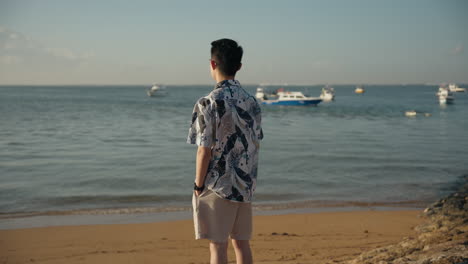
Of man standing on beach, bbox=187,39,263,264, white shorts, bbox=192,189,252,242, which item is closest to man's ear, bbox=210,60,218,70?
man standing on beach, bbox=187,39,263,264

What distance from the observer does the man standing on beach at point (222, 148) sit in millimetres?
2537

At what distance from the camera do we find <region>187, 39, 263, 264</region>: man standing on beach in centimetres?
254

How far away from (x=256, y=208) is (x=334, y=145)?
11.2m

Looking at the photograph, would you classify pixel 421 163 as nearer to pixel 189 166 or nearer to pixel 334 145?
pixel 334 145

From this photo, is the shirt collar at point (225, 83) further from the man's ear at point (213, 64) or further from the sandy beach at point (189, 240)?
the sandy beach at point (189, 240)

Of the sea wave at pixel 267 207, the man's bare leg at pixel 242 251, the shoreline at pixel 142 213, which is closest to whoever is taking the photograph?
the man's bare leg at pixel 242 251

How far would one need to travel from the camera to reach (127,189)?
981 cm

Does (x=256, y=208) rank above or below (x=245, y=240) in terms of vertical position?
below

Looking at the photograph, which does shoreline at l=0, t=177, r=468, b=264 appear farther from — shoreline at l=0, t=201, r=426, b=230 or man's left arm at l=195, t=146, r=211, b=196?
man's left arm at l=195, t=146, r=211, b=196

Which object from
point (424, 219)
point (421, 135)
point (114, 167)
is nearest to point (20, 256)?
point (424, 219)

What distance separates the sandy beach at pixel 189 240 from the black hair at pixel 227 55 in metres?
2.97

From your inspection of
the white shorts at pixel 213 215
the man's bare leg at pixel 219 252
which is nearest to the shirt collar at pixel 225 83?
the white shorts at pixel 213 215

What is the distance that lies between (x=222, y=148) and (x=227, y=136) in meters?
0.08

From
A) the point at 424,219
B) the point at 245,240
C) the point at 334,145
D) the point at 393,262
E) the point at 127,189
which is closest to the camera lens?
the point at 245,240
